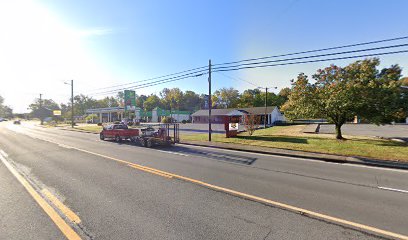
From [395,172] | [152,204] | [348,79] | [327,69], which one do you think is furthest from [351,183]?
[327,69]

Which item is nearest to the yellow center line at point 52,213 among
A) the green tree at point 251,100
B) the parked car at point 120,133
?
the parked car at point 120,133

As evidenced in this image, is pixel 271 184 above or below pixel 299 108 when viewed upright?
below

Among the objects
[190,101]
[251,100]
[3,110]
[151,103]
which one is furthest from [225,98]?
[3,110]

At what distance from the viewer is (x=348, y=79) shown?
17.6m

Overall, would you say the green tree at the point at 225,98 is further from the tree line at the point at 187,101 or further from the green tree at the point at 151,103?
the green tree at the point at 151,103

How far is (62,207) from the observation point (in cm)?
516

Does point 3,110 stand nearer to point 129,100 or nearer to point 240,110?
point 129,100

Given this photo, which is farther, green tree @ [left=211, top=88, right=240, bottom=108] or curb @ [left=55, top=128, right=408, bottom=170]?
green tree @ [left=211, top=88, right=240, bottom=108]

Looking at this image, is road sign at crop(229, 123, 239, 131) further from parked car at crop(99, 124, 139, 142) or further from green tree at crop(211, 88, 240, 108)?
green tree at crop(211, 88, 240, 108)

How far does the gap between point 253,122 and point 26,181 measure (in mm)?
18816

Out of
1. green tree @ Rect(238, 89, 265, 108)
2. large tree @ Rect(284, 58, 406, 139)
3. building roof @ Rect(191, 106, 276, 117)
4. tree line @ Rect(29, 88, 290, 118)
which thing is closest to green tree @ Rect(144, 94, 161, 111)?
tree line @ Rect(29, 88, 290, 118)

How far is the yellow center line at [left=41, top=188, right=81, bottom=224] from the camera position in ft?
15.0

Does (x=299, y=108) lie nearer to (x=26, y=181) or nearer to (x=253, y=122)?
(x=253, y=122)

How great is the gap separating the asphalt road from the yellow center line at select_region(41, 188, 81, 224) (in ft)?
0.31
